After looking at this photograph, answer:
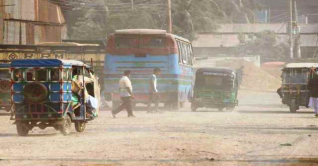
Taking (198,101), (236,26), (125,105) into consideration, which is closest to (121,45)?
(198,101)

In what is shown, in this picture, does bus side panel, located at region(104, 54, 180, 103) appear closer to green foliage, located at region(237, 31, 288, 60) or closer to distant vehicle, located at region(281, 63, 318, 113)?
distant vehicle, located at region(281, 63, 318, 113)

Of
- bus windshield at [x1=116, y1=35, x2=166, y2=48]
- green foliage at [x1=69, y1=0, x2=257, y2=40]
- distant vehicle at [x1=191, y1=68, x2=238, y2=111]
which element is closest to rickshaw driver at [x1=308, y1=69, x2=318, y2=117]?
distant vehicle at [x1=191, y1=68, x2=238, y2=111]

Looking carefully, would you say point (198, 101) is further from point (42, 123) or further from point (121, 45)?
point (42, 123)

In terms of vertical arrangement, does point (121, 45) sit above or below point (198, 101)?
above

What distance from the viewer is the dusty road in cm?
1378

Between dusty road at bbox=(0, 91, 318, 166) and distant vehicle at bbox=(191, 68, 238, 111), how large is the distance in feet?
39.4

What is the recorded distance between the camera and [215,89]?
37156mm

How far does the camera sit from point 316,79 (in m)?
30.5

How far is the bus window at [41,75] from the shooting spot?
1941cm

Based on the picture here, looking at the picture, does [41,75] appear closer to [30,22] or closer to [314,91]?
[314,91]

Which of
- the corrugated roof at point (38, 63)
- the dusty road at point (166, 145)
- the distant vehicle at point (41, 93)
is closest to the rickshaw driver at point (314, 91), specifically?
the dusty road at point (166, 145)

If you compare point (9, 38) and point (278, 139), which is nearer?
point (278, 139)

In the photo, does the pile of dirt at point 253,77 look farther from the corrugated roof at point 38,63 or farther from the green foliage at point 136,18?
the corrugated roof at point 38,63

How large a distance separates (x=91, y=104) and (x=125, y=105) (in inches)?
292
